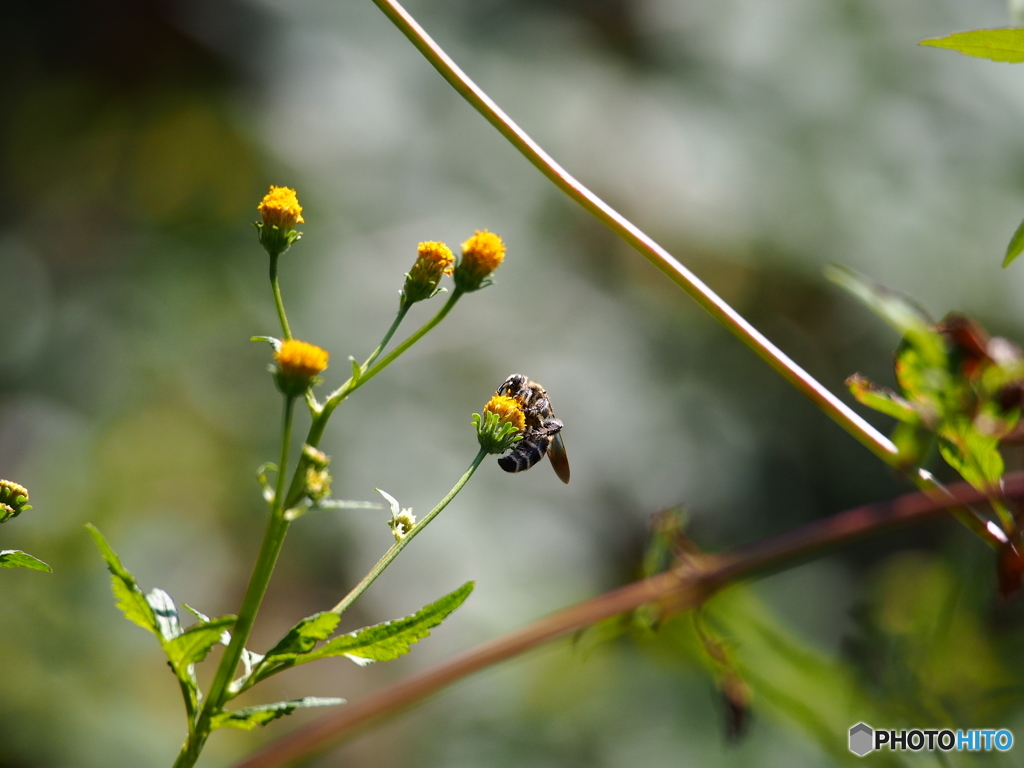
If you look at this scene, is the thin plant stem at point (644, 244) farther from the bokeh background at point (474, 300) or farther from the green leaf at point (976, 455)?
the bokeh background at point (474, 300)

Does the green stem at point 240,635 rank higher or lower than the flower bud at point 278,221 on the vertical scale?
lower

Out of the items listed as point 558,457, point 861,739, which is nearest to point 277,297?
point 558,457

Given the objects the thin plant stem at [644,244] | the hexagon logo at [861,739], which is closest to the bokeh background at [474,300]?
the hexagon logo at [861,739]

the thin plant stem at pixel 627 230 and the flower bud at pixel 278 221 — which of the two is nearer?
the thin plant stem at pixel 627 230

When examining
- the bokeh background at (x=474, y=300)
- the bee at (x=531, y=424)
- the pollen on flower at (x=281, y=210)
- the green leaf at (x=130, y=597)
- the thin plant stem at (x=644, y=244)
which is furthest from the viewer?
the bokeh background at (x=474, y=300)

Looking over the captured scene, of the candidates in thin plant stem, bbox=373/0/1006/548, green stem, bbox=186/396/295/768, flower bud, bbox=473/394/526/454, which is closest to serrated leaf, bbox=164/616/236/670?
green stem, bbox=186/396/295/768

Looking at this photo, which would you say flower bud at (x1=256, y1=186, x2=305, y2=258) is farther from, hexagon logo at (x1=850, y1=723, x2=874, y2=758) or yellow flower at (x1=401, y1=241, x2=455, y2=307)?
hexagon logo at (x1=850, y1=723, x2=874, y2=758)

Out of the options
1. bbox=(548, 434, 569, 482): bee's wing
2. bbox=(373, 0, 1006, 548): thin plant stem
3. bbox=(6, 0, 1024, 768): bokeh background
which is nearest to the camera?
bbox=(373, 0, 1006, 548): thin plant stem

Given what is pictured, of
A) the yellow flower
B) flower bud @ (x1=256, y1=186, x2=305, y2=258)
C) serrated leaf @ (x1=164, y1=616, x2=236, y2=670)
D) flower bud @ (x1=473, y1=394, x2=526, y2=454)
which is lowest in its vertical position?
serrated leaf @ (x1=164, y1=616, x2=236, y2=670)
